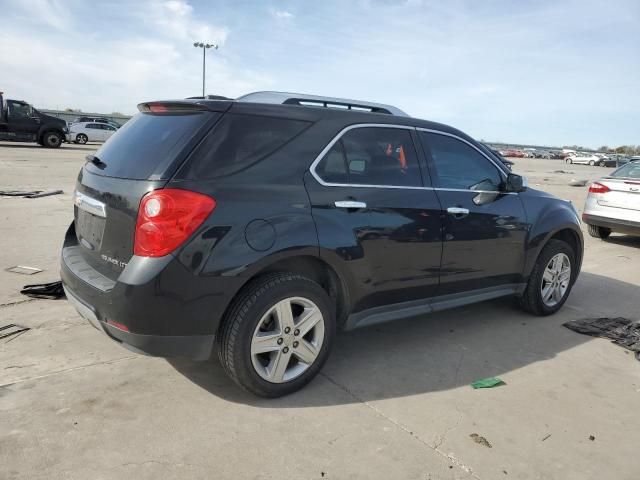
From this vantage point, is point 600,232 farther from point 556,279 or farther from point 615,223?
point 556,279

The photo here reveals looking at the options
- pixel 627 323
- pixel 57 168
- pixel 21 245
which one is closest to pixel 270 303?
pixel 627 323

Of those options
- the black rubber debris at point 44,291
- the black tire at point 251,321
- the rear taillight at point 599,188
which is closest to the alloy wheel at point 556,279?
the black tire at point 251,321

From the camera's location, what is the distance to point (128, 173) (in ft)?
9.80

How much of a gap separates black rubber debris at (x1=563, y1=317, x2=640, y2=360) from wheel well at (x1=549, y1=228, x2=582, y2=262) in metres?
0.70

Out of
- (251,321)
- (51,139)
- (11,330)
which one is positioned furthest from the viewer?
(51,139)

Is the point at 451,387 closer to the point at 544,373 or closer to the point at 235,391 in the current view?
the point at 544,373

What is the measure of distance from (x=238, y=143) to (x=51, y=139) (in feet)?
85.4

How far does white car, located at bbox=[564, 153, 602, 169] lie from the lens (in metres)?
62.0

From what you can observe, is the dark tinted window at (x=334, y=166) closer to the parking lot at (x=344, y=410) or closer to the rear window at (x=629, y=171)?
the parking lot at (x=344, y=410)

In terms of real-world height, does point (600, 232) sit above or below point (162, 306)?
below

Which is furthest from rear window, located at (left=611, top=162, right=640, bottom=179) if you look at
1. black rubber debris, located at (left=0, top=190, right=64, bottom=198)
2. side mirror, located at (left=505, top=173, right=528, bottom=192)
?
black rubber debris, located at (left=0, top=190, right=64, bottom=198)

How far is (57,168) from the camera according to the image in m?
15.8

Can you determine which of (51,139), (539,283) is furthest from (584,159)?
(539,283)

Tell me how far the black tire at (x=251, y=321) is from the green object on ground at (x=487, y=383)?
1293 millimetres
